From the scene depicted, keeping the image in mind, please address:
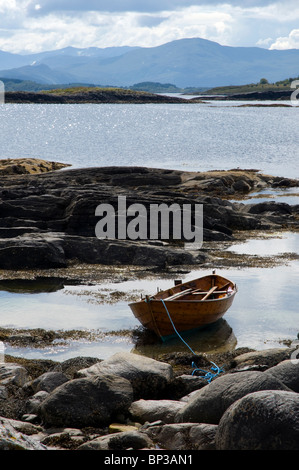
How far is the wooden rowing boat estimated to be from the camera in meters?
19.7

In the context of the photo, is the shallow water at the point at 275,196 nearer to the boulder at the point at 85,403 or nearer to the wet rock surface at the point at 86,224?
the wet rock surface at the point at 86,224

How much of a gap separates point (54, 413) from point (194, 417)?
2813 millimetres

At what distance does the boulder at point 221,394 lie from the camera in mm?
10258

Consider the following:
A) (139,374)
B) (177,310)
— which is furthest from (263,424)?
(177,310)

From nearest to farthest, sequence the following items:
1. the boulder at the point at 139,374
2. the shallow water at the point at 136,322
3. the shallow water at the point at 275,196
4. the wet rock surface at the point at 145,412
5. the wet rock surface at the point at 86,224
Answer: the wet rock surface at the point at 145,412
the boulder at the point at 139,374
the shallow water at the point at 136,322
the wet rock surface at the point at 86,224
the shallow water at the point at 275,196

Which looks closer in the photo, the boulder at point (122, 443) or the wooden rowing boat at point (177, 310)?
the boulder at point (122, 443)

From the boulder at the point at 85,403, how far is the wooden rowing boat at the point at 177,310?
758cm

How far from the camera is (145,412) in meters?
11.9

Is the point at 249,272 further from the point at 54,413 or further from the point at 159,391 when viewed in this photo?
the point at 54,413

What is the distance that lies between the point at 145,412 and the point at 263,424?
3.84 m

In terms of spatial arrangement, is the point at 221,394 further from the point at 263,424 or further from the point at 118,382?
the point at 118,382

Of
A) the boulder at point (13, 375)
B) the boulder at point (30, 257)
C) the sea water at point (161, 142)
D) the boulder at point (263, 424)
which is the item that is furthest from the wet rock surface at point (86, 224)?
the sea water at point (161, 142)
